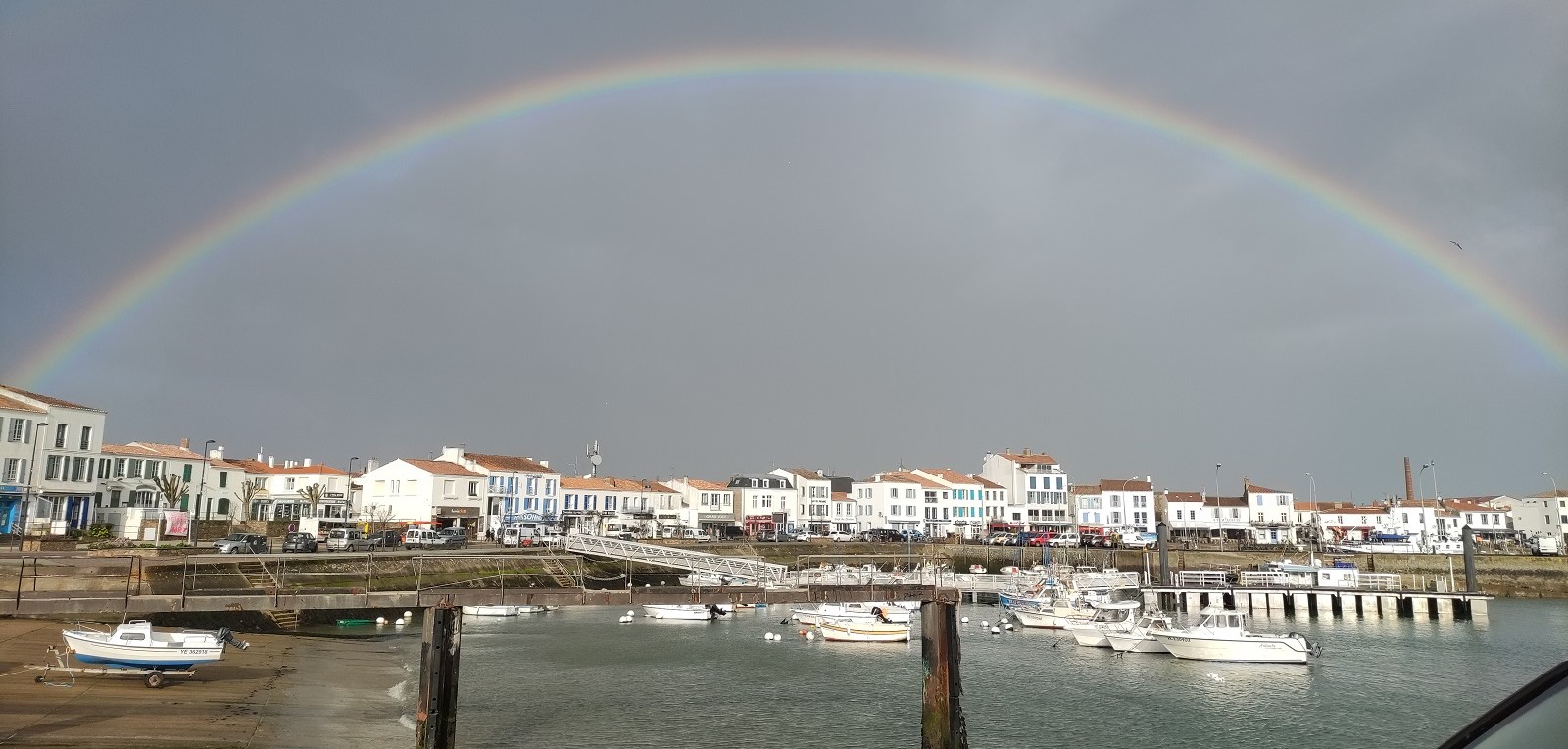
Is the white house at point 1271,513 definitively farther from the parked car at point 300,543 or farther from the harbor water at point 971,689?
the parked car at point 300,543

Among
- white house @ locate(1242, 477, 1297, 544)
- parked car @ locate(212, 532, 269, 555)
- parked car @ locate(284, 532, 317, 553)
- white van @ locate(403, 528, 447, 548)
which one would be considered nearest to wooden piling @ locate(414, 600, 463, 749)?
parked car @ locate(212, 532, 269, 555)

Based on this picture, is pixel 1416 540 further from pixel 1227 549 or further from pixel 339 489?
pixel 339 489

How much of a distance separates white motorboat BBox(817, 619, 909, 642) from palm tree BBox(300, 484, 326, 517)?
6685cm

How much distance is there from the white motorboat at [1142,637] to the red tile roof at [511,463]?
79.8 meters

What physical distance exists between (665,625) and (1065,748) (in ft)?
118

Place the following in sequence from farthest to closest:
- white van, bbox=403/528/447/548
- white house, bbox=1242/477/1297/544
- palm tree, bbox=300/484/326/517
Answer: white house, bbox=1242/477/1297/544
palm tree, bbox=300/484/326/517
white van, bbox=403/528/447/548

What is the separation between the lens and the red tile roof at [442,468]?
10331 cm

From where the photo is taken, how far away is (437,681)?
72.5 feet

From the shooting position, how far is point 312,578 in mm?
53250

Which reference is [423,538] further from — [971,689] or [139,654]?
[971,689]

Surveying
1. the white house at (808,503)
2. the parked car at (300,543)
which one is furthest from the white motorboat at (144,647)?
the white house at (808,503)

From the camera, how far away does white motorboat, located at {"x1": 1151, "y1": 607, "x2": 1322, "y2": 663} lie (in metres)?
47.7

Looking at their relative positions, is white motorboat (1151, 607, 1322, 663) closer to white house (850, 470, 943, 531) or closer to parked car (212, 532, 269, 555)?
parked car (212, 532, 269, 555)

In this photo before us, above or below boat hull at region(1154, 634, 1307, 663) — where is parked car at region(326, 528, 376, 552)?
above
